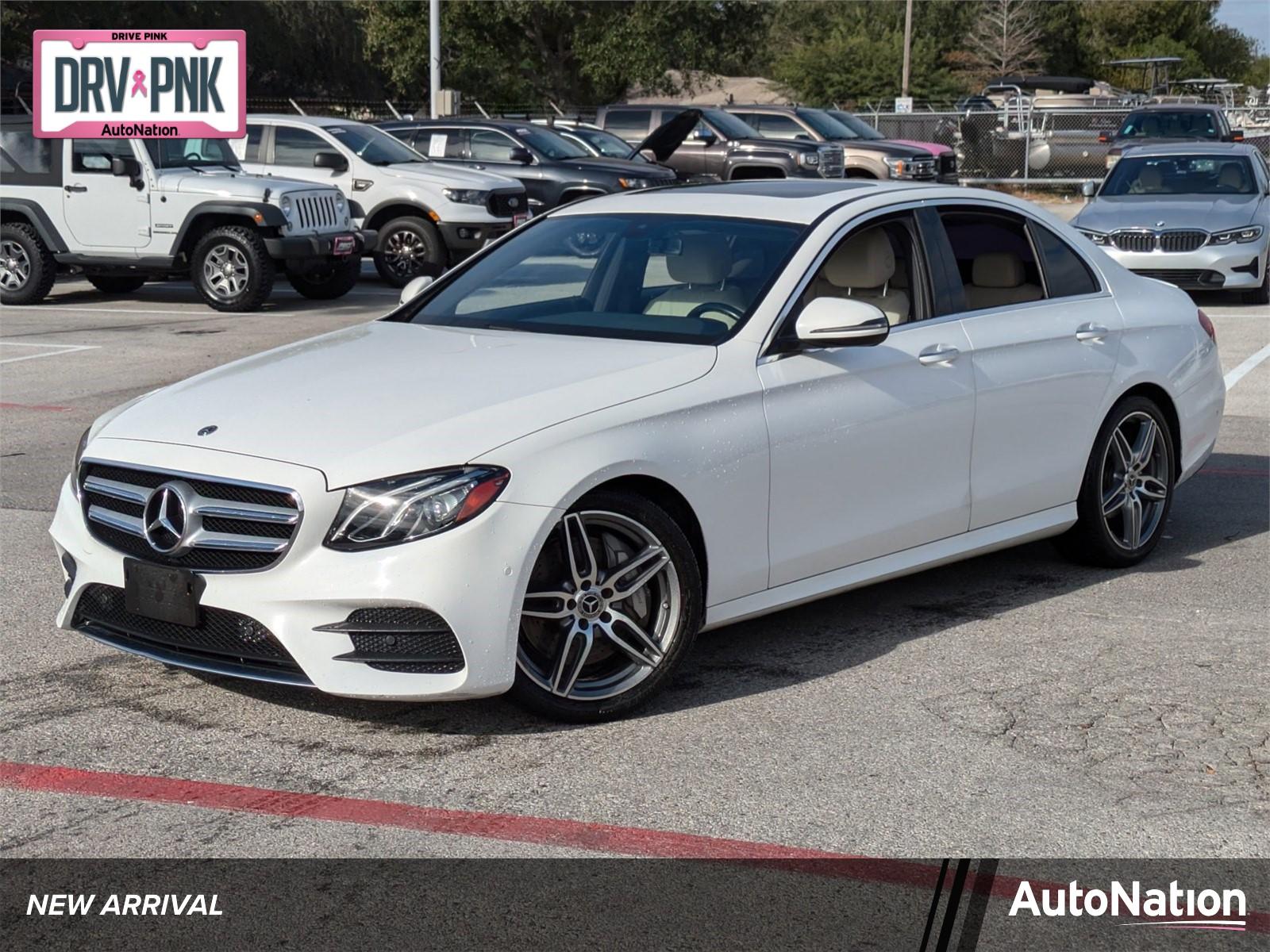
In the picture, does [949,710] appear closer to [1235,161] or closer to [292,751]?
[292,751]

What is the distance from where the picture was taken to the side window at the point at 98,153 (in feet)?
55.1

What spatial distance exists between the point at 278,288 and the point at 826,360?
50.3 feet

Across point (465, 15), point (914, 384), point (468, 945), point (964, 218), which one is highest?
point (465, 15)

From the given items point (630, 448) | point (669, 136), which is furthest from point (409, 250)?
point (630, 448)

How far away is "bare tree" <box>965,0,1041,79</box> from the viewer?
74.6 metres

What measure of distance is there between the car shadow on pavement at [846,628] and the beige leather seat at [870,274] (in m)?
1.12

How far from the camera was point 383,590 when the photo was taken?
448 centimetres

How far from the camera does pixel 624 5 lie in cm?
4581

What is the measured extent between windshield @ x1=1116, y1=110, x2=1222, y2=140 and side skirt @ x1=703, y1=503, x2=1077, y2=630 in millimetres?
21767

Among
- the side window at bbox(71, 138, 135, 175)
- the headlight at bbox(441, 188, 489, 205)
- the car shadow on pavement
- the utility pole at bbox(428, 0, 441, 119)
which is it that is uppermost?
the utility pole at bbox(428, 0, 441, 119)

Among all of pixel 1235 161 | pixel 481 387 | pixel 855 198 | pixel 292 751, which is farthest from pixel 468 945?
pixel 1235 161

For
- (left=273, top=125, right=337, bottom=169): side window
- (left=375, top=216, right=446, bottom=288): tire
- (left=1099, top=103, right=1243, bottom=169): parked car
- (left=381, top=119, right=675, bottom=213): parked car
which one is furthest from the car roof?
(left=1099, top=103, right=1243, bottom=169): parked car

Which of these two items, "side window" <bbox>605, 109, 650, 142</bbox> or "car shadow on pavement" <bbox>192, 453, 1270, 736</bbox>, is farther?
"side window" <bbox>605, 109, 650, 142</bbox>

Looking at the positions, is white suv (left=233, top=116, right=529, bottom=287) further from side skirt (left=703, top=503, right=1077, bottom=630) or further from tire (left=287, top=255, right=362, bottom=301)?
side skirt (left=703, top=503, right=1077, bottom=630)
